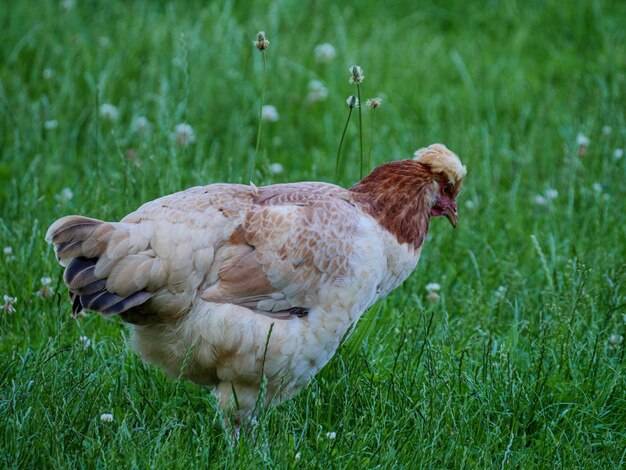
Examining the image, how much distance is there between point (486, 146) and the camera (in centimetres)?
673

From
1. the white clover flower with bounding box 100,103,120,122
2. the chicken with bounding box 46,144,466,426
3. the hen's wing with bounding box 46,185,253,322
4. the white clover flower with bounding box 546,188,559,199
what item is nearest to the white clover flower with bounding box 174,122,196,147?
the white clover flower with bounding box 100,103,120,122

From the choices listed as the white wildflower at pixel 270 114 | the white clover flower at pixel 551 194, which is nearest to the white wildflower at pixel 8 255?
the white wildflower at pixel 270 114

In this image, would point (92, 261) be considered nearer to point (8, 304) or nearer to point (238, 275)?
point (238, 275)

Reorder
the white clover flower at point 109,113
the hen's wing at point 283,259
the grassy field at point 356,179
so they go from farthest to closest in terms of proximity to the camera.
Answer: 1. the white clover flower at point 109,113
2. the grassy field at point 356,179
3. the hen's wing at point 283,259

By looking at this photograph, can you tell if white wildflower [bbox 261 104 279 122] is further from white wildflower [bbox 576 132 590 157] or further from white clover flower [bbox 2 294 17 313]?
white clover flower [bbox 2 294 17 313]

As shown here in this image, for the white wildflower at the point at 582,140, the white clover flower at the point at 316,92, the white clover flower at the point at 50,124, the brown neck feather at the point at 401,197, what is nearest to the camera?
the brown neck feather at the point at 401,197

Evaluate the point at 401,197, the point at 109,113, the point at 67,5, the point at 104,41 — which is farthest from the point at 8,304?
the point at 67,5

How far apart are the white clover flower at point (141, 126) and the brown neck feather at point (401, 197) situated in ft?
8.92

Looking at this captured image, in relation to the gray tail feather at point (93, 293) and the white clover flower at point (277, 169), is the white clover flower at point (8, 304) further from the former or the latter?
the white clover flower at point (277, 169)

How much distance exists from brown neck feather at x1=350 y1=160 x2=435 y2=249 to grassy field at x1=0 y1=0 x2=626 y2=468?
1.68ft

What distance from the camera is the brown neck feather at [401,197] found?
156 inches

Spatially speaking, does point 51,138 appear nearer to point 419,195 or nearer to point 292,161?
point 292,161

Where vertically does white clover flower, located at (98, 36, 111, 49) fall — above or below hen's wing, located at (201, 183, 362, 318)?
above

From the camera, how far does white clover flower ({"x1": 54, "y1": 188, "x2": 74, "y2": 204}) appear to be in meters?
5.45
